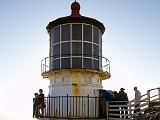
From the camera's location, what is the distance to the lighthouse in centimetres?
2036

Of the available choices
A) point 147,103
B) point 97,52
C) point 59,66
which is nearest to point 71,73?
point 59,66

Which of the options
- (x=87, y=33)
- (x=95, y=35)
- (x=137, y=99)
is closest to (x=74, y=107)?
(x=137, y=99)

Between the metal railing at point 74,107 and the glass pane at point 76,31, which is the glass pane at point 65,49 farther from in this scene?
the metal railing at point 74,107

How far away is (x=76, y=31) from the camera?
21.0 m

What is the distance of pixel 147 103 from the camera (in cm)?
1642

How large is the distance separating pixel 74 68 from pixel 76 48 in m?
1.28

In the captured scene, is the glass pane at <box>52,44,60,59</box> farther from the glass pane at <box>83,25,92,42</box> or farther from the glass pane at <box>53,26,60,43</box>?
the glass pane at <box>83,25,92,42</box>

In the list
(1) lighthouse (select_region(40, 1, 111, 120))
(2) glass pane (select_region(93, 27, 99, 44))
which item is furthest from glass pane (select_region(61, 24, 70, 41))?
(2) glass pane (select_region(93, 27, 99, 44))

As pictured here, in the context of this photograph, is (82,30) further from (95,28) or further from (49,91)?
(49,91)

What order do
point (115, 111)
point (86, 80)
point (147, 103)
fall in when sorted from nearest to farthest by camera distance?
point (147, 103)
point (115, 111)
point (86, 80)

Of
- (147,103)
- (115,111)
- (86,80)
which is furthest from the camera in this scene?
(86,80)

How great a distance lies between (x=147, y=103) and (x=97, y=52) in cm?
605

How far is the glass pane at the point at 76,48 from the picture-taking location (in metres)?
20.7

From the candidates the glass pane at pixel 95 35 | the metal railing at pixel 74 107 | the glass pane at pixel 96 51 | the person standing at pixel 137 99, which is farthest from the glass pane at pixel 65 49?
the person standing at pixel 137 99
